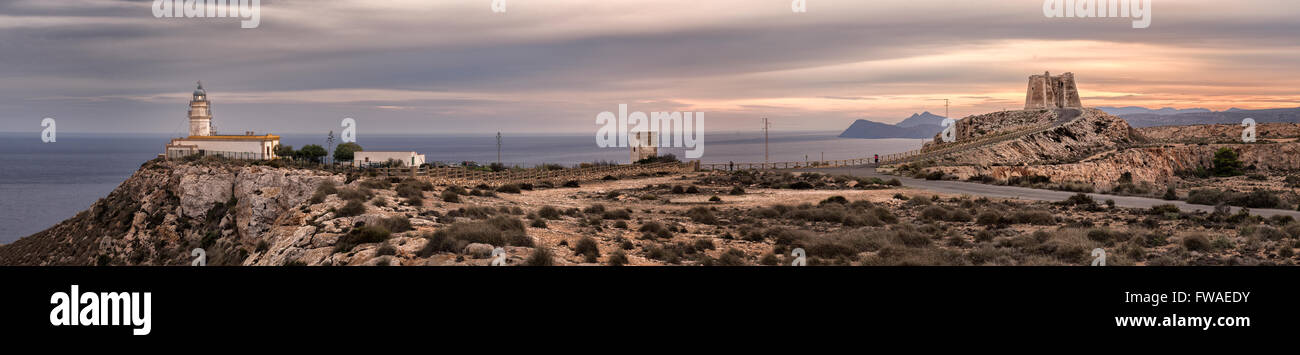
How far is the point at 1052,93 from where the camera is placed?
11262 centimetres

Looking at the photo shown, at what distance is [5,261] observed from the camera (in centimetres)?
5597

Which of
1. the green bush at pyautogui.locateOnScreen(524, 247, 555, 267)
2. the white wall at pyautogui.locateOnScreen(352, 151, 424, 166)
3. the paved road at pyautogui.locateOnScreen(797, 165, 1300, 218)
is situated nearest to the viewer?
the green bush at pyautogui.locateOnScreen(524, 247, 555, 267)

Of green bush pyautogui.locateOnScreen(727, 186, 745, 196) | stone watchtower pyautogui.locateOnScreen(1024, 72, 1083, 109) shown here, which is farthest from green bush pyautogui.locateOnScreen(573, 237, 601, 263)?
stone watchtower pyautogui.locateOnScreen(1024, 72, 1083, 109)

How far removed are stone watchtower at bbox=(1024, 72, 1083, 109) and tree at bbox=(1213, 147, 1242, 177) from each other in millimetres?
35947

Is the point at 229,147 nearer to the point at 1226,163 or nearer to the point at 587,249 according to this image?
the point at 587,249

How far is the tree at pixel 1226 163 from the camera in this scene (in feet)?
242

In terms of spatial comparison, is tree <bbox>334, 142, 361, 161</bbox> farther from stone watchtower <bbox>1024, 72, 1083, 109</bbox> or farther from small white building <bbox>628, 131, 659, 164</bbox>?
stone watchtower <bbox>1024, 72, 1083, 109</bbox>

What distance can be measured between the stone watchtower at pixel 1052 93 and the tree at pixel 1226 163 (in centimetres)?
3595

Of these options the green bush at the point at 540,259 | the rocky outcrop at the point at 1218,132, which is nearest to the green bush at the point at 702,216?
the green bush at the point at 540,259

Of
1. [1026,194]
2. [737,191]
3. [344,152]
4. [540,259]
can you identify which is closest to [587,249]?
[540,259]

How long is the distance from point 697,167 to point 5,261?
54.2 meters

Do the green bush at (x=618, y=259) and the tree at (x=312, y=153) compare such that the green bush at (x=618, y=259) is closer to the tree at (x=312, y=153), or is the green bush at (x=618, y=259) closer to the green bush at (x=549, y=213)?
the green bush at (x=549, y=213)

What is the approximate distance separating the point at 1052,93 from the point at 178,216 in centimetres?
11408

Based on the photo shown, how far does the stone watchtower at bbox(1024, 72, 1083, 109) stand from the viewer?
367 ft
